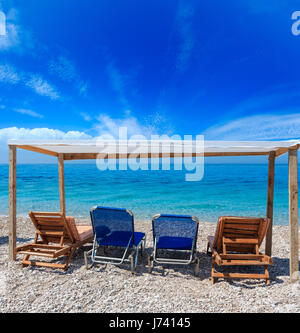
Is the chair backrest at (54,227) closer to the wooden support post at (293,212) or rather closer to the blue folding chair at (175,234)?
the blue folding chair at (175,234)

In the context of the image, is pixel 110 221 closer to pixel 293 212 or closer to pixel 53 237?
pixel 53 237

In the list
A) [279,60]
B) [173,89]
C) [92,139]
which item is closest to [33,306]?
[92,139]

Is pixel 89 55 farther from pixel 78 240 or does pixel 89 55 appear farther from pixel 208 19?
pixel 78 240

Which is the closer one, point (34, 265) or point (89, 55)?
point (34, 265)

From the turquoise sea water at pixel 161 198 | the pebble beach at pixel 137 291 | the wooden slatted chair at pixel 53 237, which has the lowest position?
the turquoise sea water at pixel 161 198

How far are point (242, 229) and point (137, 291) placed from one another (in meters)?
1.84

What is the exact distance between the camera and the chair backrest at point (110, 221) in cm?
352

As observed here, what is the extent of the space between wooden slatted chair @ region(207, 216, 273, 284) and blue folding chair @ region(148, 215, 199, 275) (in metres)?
0.40

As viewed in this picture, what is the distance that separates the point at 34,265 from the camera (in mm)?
3799

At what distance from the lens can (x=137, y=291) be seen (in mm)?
3021

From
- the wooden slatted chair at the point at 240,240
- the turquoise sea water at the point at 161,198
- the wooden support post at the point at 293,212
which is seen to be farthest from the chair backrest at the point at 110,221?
the turquoise sea water at the point at 161,198

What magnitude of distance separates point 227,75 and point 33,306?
75.7 ft

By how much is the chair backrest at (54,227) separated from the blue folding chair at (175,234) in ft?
4.75

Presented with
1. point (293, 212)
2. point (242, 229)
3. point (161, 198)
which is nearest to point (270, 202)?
point (293, 212)
